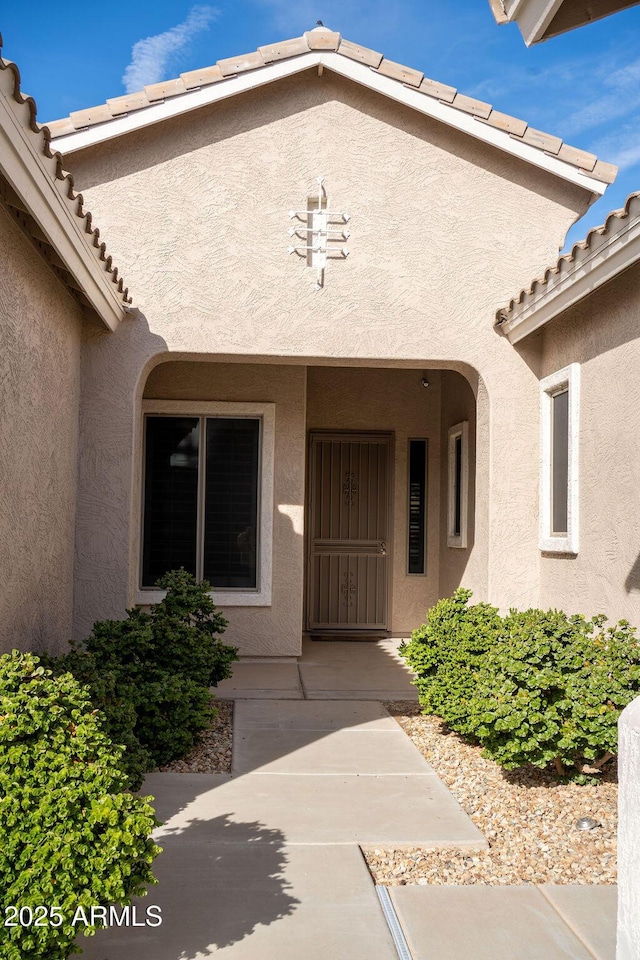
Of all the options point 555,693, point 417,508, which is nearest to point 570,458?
point 555,693

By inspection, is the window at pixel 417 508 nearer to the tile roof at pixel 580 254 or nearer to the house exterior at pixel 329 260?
the house exterior at pixel 329 260

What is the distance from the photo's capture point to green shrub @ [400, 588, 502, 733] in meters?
6.84

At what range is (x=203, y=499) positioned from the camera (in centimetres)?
1039

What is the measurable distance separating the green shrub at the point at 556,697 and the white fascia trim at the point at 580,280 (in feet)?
8.52

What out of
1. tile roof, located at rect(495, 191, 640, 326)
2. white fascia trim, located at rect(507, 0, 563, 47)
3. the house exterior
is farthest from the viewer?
the house exterior

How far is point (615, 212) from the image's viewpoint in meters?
6.21

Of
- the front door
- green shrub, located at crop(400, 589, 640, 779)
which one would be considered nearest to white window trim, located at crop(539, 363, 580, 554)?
green shrub, located at crop(400, 589, 640, 779)

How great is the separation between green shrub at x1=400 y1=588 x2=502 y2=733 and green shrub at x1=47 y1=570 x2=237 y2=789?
169cm

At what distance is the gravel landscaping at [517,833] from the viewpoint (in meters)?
4.49

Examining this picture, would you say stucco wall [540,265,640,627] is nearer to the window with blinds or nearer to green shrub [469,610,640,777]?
green shrub [469,610,640,777]

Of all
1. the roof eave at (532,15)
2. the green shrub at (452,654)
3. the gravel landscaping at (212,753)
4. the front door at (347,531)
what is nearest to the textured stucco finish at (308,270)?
the green shrub at (452,654)

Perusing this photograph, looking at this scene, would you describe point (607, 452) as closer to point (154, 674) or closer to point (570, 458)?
point (570, 458)

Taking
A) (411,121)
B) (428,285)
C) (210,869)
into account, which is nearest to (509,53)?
(411,121)

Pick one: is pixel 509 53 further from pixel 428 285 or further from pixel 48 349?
pixel 48 349
